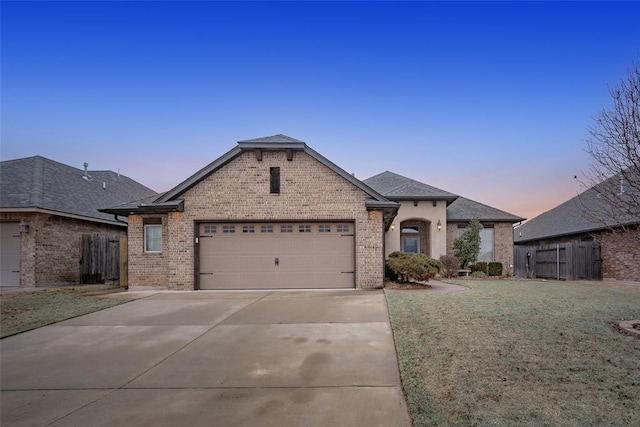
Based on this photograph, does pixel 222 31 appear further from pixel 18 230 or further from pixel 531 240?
pixel 531 240

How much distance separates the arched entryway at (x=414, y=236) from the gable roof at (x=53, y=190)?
1321 centimetres

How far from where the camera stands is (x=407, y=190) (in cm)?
2000

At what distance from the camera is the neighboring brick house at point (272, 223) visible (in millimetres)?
13039

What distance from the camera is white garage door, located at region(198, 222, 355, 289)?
13125 millimetres

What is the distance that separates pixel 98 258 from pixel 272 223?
9.96m

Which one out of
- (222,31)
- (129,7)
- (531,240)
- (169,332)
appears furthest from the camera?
(531,240)

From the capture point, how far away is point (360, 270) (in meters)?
12.9

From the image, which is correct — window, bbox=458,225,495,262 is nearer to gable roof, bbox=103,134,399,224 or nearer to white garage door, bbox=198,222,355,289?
gable roof, bbox=103,134,399,224

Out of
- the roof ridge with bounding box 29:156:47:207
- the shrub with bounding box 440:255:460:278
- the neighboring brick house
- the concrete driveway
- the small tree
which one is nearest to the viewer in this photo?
the concrete driveway

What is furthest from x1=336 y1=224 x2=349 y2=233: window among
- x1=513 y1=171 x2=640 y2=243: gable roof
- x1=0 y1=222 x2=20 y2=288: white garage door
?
x1=0 y1=222 x2=20 y2=288: white garage door

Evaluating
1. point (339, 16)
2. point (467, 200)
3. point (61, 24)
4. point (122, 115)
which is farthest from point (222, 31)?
point (467, 200)

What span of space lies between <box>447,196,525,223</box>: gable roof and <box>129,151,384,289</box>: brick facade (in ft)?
30.2

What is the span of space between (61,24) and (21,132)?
34.4ft

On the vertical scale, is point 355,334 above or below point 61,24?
below
